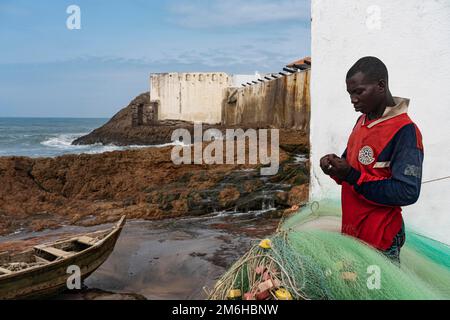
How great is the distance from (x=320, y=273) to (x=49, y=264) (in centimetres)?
342

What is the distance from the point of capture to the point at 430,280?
317 cm

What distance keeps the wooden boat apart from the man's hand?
3.59 m

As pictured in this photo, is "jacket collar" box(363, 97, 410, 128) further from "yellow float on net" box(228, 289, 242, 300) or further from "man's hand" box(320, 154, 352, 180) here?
"yellow float on net" box(228, 289, 242, 300)

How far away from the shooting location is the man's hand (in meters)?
2.68

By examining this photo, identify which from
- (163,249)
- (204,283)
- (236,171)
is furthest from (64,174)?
(204,283)

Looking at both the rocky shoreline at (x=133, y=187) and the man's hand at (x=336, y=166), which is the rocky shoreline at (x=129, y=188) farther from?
the man's hand at (x=336, y=166)

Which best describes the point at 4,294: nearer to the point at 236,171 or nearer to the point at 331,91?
the point at 331,91

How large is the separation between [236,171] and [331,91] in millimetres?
6019

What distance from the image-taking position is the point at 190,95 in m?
41.0

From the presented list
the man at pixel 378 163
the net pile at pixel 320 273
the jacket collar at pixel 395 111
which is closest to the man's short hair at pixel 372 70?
the man at pixel 378 163

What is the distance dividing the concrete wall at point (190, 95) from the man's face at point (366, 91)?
124ft

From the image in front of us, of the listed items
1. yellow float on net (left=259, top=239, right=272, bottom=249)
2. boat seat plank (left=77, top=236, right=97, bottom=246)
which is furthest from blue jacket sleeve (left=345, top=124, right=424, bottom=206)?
boat seat plank (left=77, top=236, right=97, bottom=246)

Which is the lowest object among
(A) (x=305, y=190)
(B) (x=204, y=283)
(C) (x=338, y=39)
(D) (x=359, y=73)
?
(B) (x=204, y=283)

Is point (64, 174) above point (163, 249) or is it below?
above
